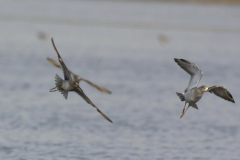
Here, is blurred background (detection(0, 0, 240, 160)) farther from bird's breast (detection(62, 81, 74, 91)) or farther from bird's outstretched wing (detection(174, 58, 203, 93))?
bird's outstretched wing (detection(174, 58, 203, 93))

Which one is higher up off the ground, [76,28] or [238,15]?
[238,15]

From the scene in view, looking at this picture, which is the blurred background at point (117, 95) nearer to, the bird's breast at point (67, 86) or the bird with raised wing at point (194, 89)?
the bird's breast at point (67, 86)

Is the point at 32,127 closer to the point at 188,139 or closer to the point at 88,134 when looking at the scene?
the point at 88,134

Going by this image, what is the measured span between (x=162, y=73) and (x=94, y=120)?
394 inches

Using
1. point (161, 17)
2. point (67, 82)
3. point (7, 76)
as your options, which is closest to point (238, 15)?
point (161, 17)

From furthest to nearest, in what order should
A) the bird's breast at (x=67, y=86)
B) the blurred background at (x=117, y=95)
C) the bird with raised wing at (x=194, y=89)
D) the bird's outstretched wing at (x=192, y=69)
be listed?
the blurred background at (x=117, y=95) → the bird's outstretched wing at (x=192, y=69) → the bird with raised wing at (x=194, y=89) → the bird's breast at (x=67, y=86)

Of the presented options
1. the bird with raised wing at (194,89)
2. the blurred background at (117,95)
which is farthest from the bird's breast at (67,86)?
the blurred background at (117,95)

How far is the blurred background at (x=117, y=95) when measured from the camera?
43.5 ft

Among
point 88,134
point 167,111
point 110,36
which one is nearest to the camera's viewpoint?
point 88,134

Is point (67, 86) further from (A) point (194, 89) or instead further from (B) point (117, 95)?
(B) point (117, 95)

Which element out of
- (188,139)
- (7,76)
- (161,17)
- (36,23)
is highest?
(161,17)

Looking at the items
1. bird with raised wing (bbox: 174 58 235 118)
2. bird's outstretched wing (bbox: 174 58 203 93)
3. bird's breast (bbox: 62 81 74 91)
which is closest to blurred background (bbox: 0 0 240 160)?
bird's breast (bbox: 62 81 74 91)

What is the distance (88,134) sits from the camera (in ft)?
47.2

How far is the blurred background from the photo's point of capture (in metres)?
13.3
